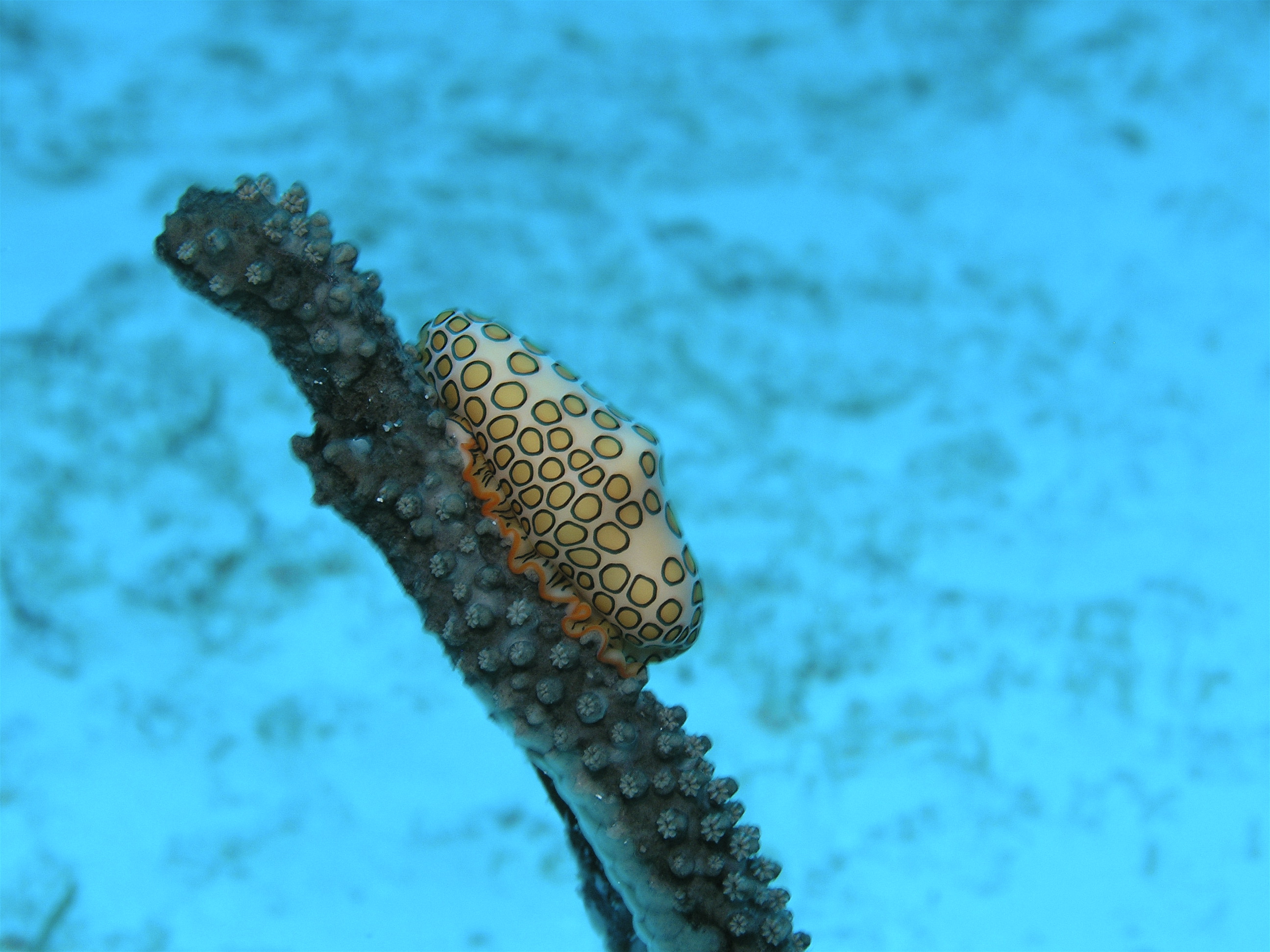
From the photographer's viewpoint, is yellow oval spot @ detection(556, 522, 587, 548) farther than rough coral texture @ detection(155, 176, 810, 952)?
Yes

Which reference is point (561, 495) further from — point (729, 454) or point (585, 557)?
point (729, 454)

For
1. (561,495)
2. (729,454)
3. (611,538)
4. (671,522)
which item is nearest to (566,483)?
(561,495)

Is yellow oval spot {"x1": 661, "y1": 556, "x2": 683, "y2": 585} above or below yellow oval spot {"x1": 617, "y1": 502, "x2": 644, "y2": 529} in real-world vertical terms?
below

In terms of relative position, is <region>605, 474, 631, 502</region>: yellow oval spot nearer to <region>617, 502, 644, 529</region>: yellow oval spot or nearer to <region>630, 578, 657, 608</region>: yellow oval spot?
<region>617, 502, 644, 529</region>: yellow oval spot

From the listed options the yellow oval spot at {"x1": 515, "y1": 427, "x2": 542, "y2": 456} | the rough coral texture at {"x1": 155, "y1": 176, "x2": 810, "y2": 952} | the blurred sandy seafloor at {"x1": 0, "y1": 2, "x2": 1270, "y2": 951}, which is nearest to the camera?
the rough coral texture at {"x1": 155, "y1": 176, "x2": 810, "y2": 952}

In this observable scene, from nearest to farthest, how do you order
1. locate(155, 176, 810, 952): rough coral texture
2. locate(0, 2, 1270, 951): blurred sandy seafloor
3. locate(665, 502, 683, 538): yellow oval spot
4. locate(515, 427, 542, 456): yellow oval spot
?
locate(155, 176, 810, 952): rough coral texture < locate(515, 427, 542, 456): yellow oval spot < locate(665, 502, 683, 538): yellow oval spot < locate(0, 2, 1270, 951): blurred sandy seafloor

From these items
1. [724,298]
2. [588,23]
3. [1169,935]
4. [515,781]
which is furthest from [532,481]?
[588,23]

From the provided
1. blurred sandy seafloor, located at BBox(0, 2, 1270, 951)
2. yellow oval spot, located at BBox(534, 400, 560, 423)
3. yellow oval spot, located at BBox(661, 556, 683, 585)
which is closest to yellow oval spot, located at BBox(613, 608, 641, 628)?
yellow oval spot, located at BBox(661, 556, 683, 585)

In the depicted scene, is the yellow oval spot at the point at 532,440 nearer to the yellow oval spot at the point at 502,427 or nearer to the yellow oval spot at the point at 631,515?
the yellow oval spot at the point at 502,427

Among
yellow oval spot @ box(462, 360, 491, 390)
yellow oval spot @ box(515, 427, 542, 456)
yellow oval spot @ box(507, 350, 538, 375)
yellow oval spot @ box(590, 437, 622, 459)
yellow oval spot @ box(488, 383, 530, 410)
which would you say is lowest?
yellow oval spot @ box(515, 427, 542, 456)
